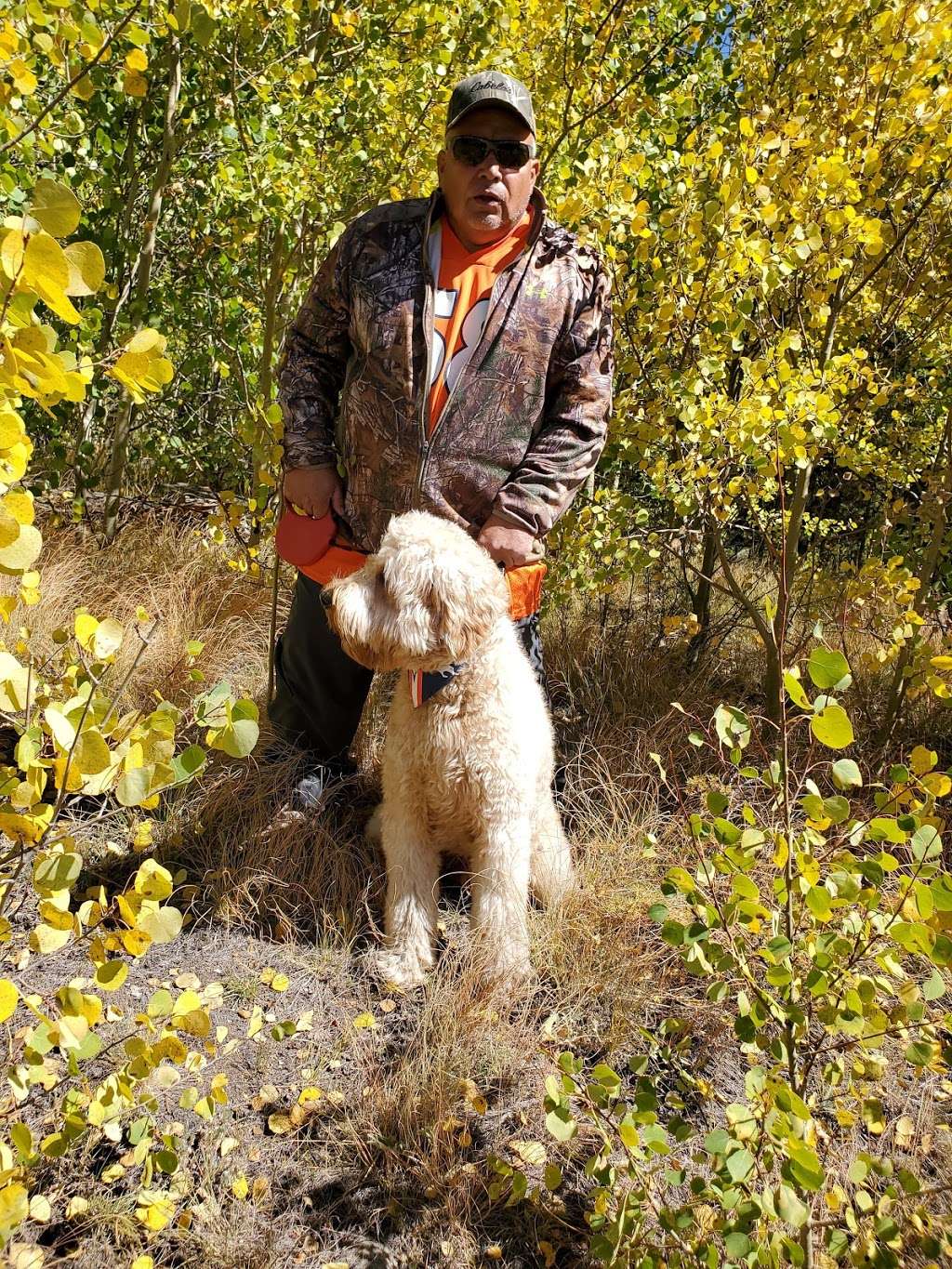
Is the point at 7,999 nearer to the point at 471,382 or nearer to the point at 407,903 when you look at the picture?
the point at 407,903

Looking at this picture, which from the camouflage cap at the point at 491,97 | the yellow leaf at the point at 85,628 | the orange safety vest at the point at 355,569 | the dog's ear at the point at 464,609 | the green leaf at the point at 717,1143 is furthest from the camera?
the orange safety vest at the point at 355,569

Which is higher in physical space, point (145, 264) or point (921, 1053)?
point (145, 264)

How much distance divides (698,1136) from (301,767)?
185 cm

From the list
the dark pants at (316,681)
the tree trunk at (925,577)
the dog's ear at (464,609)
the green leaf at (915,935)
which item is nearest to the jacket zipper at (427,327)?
the dog's ear at (464,609)

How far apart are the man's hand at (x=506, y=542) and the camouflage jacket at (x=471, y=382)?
34 millimetres

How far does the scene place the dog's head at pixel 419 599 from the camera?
2.35 m

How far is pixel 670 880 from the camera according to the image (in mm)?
1554

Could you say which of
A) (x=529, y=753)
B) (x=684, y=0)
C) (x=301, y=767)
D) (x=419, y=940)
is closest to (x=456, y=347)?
(x=529, y=753)

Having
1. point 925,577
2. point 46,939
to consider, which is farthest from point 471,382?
point 925,577

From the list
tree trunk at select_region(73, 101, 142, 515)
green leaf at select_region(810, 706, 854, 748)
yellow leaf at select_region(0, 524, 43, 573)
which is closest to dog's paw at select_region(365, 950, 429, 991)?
green leaf at select_region(810, 706, 854, 748)

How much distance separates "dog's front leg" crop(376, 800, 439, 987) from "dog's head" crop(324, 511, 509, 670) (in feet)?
1.97

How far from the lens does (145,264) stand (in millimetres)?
4371

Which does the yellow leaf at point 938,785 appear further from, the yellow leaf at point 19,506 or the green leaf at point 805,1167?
the yellow leaf at point 19,506

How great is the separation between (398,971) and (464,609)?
119 cm
